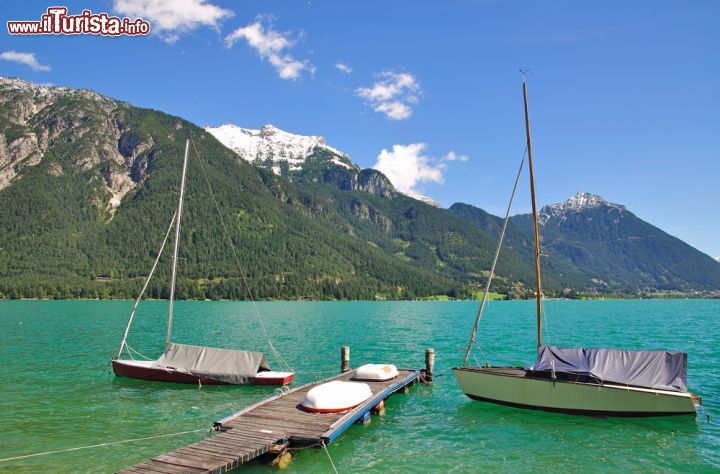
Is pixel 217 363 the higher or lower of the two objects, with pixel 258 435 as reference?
higher

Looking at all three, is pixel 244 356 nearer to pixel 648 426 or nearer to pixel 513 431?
pixel 513 431

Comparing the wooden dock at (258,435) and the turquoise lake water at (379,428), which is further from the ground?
the wooden dock at (258,435)

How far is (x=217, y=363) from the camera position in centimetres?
3794

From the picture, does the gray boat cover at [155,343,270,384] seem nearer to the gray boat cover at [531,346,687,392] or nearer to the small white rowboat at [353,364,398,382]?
the small white rowboat at [353,364,398,382]

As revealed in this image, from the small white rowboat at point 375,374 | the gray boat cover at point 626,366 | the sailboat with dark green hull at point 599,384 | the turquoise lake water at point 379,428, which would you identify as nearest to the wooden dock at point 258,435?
the turquoise lake water at point 379,428

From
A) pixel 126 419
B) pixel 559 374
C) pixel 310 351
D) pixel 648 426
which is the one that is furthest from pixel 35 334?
pixel 648 426

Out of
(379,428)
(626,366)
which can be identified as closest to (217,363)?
(379,428)

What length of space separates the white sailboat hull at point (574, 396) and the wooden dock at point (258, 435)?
7119 mm

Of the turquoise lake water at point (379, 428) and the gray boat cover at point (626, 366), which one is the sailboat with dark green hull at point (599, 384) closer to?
the gray boat cover at point (626, 366)

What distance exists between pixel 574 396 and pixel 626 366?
3662 mm

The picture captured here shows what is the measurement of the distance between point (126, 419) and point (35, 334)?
190 feet

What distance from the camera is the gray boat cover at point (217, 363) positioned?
37281mm

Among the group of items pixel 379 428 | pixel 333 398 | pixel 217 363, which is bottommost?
pixel 379 428

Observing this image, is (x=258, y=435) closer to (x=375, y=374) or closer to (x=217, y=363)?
(x=375, y=374)
